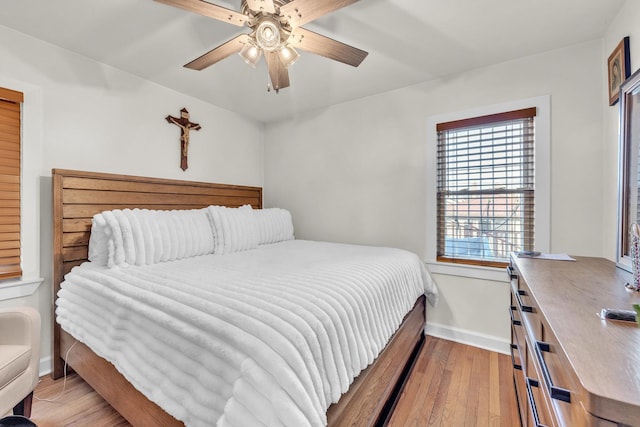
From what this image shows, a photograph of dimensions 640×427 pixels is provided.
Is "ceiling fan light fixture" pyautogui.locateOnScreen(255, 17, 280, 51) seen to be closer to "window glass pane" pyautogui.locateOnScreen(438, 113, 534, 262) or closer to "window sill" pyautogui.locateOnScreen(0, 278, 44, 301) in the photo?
"window glass pane" pyautogui.locateOnScreen(438, 113, 534, 262)

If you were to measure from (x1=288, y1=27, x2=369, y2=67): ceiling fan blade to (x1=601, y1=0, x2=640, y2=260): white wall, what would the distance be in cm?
147

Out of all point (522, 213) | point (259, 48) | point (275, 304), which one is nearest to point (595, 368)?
point (275, 304)

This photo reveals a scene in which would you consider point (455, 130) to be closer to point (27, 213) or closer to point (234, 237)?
point (234, 237)

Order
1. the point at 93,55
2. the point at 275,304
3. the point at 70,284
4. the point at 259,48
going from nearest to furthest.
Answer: the point at 275,304, the point at 259,48, the point at 70,284, the point at 93,55

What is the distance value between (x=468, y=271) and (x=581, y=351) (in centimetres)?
202

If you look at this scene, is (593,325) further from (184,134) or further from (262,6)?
(184,134)

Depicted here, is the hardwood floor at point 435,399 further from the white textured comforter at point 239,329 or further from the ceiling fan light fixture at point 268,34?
the ceiling fan light fixture at point 268,34

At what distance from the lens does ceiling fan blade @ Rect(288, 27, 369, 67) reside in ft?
5.08

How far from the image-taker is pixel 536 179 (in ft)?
7.14

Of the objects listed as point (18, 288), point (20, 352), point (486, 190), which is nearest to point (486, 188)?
point (486, 190)

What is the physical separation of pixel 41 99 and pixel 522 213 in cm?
381

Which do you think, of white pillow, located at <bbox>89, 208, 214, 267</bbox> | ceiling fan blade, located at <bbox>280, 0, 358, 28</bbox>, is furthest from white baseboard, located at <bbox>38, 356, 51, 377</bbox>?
ceiling fan blade, located at <bbox>280, 0, 358, 28</bbox>

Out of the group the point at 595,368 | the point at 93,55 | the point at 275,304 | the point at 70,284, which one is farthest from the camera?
the point at 93,55

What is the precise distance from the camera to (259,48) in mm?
1601
